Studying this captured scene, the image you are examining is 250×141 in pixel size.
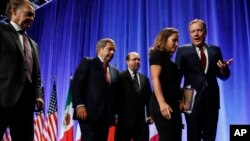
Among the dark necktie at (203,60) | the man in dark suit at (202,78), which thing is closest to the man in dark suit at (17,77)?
the man in dark suit at (202,78)

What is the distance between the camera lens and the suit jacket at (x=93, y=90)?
9.53ft

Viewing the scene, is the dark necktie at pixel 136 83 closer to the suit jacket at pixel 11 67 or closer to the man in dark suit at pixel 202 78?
the man in dark suit at pixel 202 78

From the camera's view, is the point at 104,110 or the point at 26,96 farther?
the point at 104,110

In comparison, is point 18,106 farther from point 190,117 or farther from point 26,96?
point 190,117

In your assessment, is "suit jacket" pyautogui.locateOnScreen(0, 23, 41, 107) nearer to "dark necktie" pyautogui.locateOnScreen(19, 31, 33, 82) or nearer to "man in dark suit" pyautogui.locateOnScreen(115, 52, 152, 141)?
"dark necktie" pyautogui.locateOnScreen(19, 31, 33, 82)

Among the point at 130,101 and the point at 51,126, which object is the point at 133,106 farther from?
the point at 51,126

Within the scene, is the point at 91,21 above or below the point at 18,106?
above

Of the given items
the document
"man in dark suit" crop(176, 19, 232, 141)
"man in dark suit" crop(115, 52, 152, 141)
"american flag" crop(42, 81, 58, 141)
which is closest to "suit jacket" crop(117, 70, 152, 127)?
"man in dark suit" crop(115, 52, 152, 141)

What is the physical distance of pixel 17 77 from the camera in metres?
2.05

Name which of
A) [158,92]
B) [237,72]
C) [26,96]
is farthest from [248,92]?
[26,96]

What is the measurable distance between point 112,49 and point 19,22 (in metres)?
1.11

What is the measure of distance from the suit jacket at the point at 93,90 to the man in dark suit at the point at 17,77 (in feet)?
2.45

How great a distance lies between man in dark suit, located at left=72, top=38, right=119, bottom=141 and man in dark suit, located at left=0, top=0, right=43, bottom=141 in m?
0.73

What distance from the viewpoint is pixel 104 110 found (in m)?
2.94
